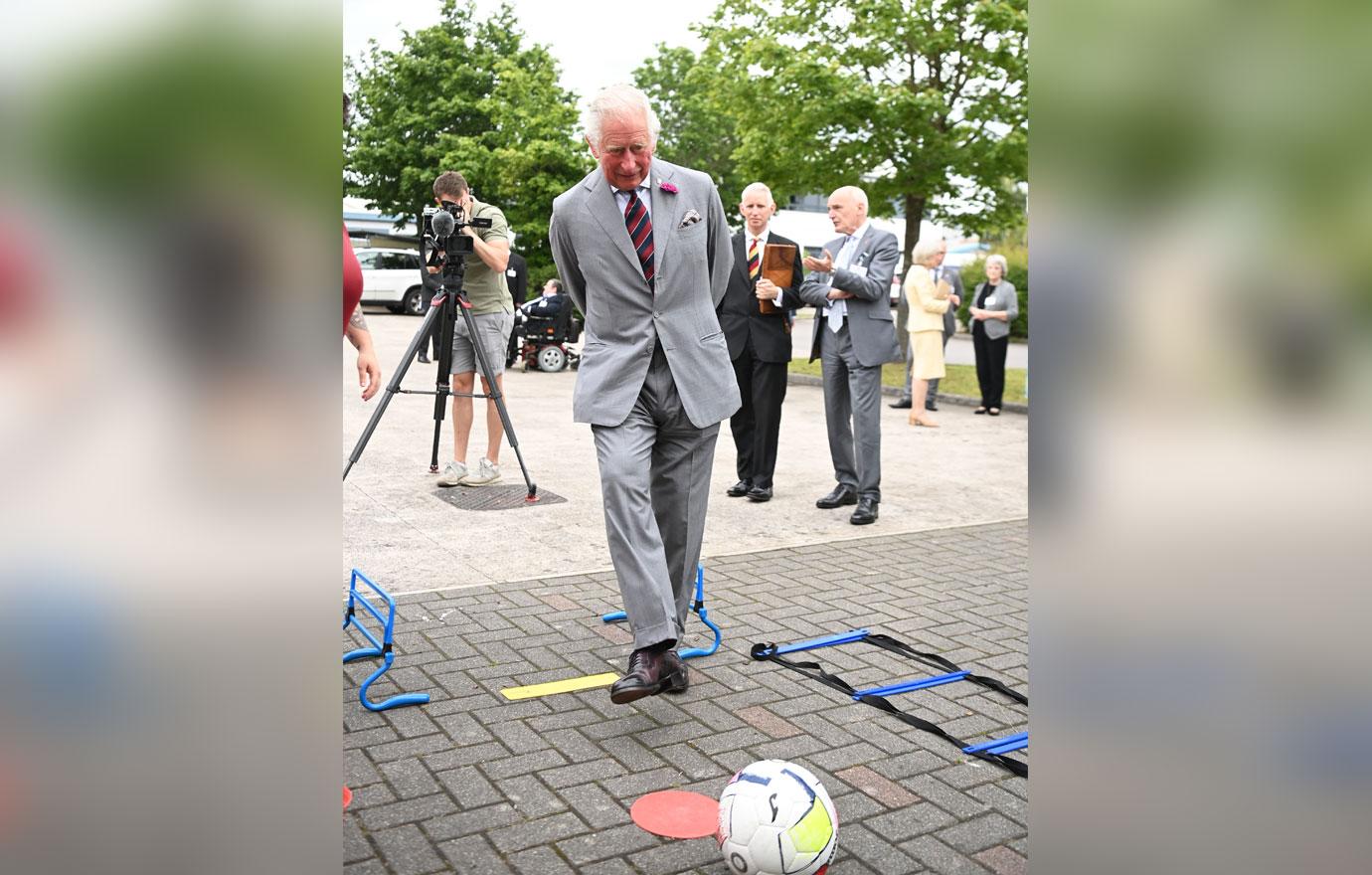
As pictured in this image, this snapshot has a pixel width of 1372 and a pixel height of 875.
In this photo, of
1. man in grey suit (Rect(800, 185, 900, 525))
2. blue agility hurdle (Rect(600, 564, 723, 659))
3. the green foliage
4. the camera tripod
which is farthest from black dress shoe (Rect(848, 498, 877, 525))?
the green foliage

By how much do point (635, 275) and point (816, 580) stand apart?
2361mm

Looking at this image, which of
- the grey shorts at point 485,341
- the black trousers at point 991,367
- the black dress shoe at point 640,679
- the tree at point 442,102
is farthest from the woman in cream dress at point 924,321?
the tree at point 442,102

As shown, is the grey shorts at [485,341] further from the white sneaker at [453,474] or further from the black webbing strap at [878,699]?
the black webbing strap at [878,699]

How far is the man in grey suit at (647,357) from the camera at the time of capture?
4.32 meters

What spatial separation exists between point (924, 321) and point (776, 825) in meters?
10.6

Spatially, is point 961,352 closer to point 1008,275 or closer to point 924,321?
point 1008,275

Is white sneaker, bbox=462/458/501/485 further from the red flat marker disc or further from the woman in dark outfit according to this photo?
the woman in dark outfit

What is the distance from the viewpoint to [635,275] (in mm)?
4516

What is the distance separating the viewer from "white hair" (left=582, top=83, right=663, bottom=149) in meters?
4.34

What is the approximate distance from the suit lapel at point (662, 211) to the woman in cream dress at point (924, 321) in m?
8.22

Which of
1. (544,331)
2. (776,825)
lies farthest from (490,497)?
(544,331)

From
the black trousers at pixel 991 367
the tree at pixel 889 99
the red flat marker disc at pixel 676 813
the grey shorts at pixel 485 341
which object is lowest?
the red flat marker disc at pixel 676 813
